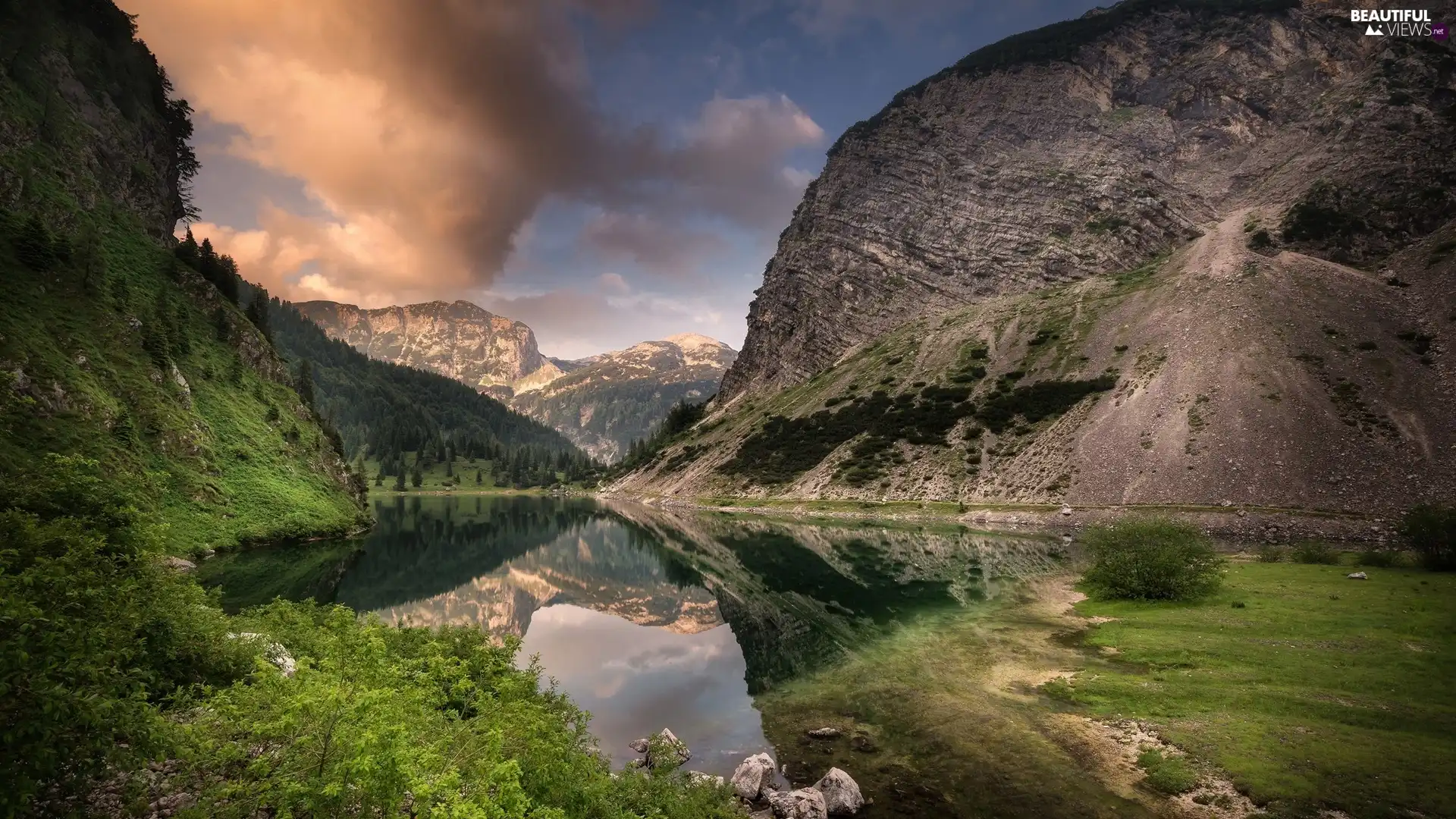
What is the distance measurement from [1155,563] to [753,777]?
33392mm

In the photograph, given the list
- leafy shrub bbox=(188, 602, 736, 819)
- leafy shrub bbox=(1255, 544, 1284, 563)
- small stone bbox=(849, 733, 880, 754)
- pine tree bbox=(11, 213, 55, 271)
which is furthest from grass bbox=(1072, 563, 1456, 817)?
pine tree bbox=(11, 213, 55, 271)

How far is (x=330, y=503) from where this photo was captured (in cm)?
7275

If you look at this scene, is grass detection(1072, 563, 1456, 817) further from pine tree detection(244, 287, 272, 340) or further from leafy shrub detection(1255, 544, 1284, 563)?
pine tree detection(244, 287, 272, 340)

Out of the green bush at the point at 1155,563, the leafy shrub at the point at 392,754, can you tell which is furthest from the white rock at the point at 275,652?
the green bush at the point at 1155,563

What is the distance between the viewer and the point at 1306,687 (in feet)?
70.1

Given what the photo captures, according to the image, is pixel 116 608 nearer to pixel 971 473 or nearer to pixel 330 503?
pixel 330 503

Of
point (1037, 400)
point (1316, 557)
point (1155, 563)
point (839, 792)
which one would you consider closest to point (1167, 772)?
point (839, 792)

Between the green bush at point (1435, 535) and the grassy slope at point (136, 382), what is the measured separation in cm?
7665

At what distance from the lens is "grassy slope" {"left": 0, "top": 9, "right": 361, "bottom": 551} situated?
1689 inches

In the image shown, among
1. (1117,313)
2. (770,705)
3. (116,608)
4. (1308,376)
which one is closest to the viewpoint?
(116,608)

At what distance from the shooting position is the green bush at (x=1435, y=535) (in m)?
38.1

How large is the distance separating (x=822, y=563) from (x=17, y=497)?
56784 millimetres

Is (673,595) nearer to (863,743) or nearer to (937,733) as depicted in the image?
(863,743)

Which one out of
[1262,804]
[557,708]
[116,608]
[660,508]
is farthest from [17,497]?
[660,508]
